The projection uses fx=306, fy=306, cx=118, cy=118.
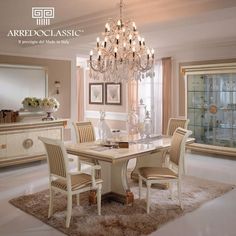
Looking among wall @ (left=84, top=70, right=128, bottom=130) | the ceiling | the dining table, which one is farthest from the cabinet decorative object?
wall @ (left=84, top=70, right=128, bottom=130)

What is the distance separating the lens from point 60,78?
695 centimetres

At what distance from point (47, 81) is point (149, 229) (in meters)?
4.44

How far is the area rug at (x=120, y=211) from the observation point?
10.3 ft

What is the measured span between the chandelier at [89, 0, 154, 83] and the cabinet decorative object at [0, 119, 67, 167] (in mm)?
2109

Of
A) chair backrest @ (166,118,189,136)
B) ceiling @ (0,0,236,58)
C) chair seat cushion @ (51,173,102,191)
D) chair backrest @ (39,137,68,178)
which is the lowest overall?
chair seat cushion @ (51,173,102,191)

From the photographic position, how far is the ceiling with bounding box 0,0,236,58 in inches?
142

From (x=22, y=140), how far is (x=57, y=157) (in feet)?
8.26

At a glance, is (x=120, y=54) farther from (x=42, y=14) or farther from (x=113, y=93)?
(x=113, y=93)

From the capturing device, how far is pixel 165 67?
7355 mm

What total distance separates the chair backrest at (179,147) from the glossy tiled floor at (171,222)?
2.05ft

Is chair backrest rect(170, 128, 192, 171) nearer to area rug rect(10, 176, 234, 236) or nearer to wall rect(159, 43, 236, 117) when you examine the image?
area rug rect(10, 176, 234, 236)

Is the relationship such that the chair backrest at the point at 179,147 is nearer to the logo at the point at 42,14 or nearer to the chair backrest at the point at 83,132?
the chair backrest at the point at 83,132

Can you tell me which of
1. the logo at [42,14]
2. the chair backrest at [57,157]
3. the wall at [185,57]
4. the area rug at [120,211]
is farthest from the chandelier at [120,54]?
the wall at [185,57]

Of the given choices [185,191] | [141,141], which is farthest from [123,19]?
[185,191]
